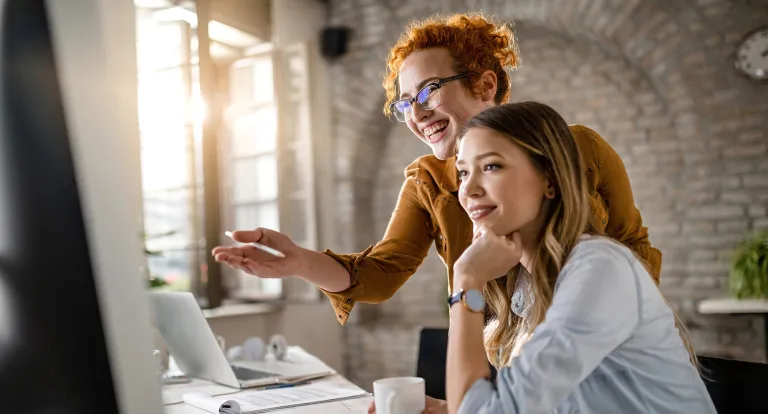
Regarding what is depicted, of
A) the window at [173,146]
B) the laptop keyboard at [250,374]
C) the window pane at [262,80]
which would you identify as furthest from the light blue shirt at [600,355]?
the window pane at [262,80]

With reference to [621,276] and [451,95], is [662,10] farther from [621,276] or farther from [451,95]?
[621,276]

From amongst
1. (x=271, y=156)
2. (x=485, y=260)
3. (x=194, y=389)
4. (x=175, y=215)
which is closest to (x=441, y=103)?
(x=485, y=260)

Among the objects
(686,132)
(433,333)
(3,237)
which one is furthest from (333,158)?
(3,237)

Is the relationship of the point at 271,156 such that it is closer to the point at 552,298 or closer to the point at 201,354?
the point at 201,354

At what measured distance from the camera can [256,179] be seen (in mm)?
4902

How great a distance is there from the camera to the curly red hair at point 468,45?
171cm

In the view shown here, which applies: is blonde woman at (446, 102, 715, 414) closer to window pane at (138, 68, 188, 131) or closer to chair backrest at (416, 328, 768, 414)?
chair backrest at (416, 328, 768, 414)

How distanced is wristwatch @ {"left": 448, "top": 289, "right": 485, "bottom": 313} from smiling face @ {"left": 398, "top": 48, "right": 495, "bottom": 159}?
65 cm

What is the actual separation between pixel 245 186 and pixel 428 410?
3.84 meters

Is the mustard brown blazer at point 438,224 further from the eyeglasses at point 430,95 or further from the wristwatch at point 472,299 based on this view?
the wristwatch at point 472,299

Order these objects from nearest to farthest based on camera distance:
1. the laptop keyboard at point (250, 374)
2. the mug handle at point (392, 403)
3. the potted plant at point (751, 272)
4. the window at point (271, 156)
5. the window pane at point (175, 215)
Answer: the mug handle at point (392, 403) < the laptop keyboard at point (250, 374) < the potted plant at point (751, 272) < the window pane at point (175, 215) < the window at point (271, 156)

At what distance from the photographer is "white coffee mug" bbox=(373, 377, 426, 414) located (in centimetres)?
122

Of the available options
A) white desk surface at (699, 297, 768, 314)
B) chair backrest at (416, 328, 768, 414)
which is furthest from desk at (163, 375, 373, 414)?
white desk surface at (699, 297, 768, 314)

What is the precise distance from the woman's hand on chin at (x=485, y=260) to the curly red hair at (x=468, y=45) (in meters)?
0.65
